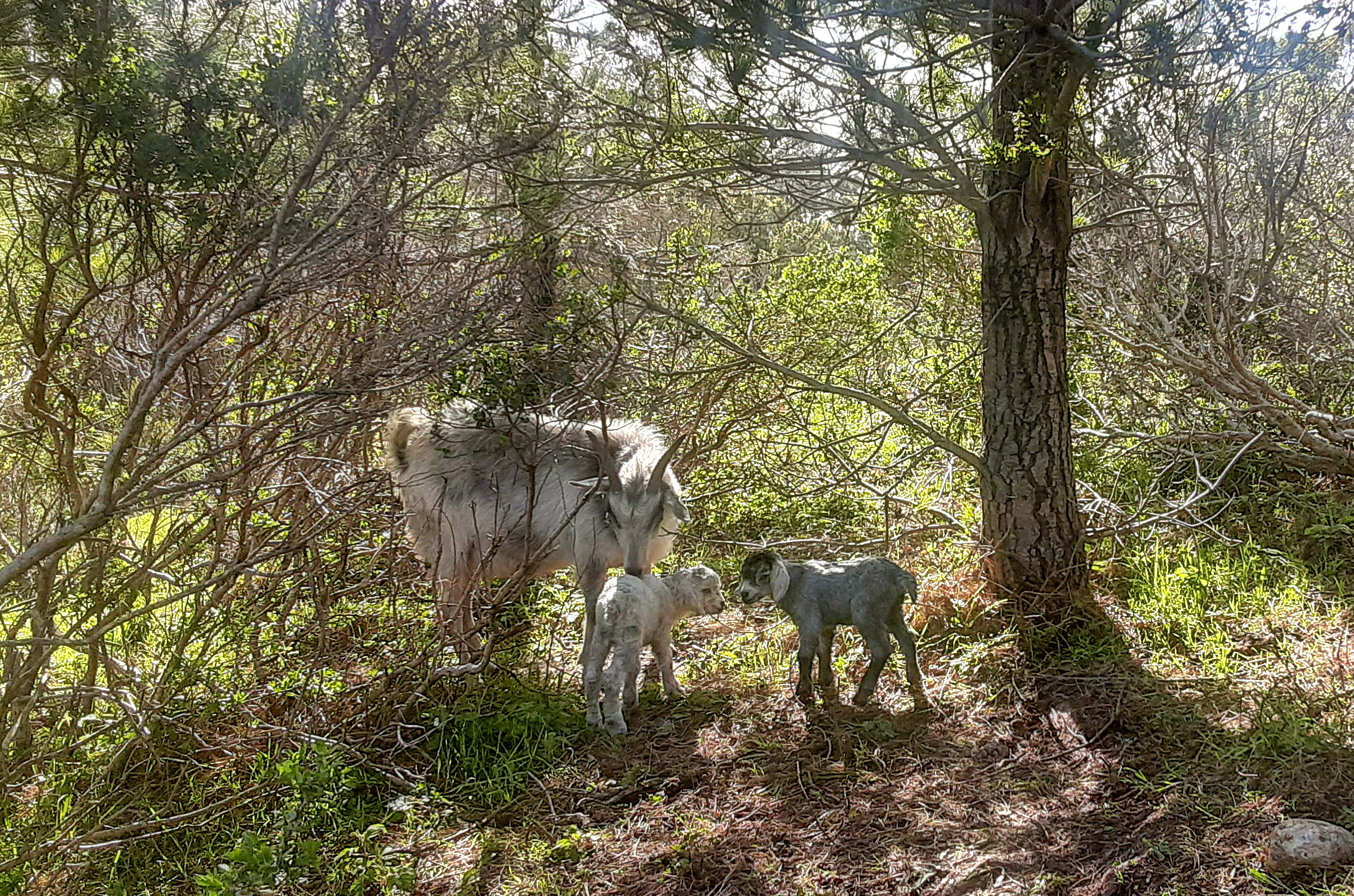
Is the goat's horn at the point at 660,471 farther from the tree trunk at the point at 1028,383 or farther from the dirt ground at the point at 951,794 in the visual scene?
the tree trunk at the point at 1028,383

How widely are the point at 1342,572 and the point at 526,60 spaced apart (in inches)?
229

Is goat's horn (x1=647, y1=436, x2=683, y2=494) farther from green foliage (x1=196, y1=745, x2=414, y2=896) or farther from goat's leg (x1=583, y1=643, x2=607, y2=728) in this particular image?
green foliage (x1=196, y1=745, x2=414, y2=896)

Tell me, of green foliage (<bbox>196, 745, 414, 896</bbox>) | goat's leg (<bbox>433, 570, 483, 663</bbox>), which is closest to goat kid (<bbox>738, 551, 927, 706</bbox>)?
goat's leg (<bbox>433, 570, 483, 663</bbox>)

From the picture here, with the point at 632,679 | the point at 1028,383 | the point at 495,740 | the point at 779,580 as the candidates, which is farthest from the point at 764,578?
→ the point at 1028,383

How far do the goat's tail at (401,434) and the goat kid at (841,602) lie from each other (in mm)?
2390

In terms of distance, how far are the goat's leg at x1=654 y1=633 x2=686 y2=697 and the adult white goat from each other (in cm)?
40

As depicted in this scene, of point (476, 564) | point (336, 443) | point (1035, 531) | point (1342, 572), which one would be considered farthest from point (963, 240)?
point (336, 443)

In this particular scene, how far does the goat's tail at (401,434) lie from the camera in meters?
6.00

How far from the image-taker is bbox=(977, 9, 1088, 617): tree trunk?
5.35 m

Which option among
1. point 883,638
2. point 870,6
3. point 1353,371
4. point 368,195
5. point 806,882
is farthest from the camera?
point 1353,371

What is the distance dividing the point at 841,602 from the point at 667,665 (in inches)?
41.7

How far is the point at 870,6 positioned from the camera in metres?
4.35

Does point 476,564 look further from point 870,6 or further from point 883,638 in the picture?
point 870,6

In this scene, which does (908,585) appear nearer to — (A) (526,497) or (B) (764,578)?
(B) (764,578)
